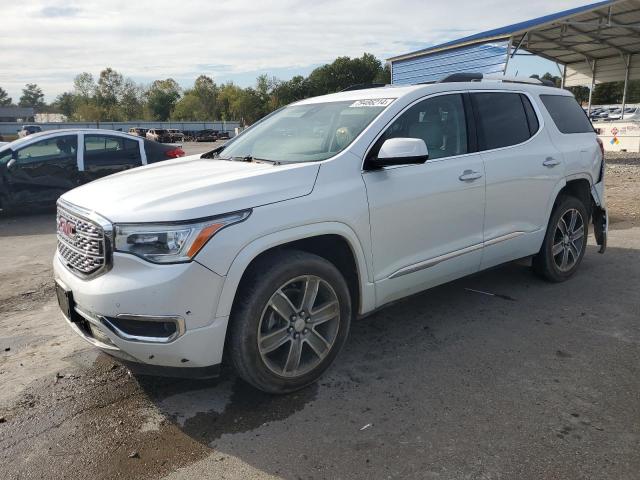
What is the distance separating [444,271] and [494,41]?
53.9 feet

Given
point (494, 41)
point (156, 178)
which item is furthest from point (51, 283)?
point (494, 41)

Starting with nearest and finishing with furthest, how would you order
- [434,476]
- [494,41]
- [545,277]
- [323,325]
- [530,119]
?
[434,476] → [323,325] → [530,119] → [545,277] → [494,41]

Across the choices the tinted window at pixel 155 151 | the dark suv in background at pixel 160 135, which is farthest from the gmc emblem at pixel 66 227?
the dark suv in background at pixel 160 135

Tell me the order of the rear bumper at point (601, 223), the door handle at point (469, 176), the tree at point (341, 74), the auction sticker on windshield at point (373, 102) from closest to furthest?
the auction sticker on windshield at point (373, 102), the door handle at point (469, 176), the rear bumper at point (601, 223), the tree at point (341, 74)

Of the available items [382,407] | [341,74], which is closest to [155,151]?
[382,407]

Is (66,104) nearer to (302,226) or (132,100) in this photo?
(132,100)

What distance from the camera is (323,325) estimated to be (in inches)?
135

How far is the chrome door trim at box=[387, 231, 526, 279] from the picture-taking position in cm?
369

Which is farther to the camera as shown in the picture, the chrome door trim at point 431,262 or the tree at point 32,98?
the tree at point 32,98

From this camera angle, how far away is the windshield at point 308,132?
3.63 meters

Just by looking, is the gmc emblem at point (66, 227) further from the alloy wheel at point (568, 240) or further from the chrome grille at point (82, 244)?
the alloy wheel at point (568, 240)

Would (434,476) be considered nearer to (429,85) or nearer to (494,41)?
(429,85)

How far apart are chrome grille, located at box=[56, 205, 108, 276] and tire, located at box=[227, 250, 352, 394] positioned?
787 mm

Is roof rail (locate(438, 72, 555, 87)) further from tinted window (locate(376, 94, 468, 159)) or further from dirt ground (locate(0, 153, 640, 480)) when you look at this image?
dirt ground (locate(0, 153, 640, 480))
